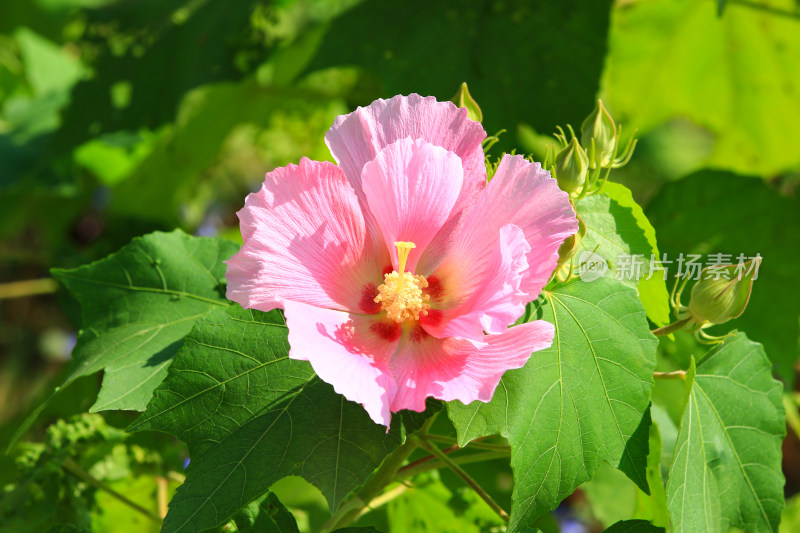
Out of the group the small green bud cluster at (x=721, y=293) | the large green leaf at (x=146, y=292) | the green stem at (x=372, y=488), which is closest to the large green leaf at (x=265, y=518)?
the green stem at (x=372, y=488)

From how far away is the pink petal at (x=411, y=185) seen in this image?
0.64 m

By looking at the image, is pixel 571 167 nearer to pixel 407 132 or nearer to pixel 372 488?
pixel 407 132

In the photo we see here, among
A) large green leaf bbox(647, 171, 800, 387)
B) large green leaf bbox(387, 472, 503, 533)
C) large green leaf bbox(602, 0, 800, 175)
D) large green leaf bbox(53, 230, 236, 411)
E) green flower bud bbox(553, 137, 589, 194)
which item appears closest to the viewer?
green flower bud bbox(553, 137, 589, 194)

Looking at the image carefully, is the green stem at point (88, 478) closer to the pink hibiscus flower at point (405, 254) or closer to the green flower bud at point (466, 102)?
the pink hibiscus flower at point (405, 254)

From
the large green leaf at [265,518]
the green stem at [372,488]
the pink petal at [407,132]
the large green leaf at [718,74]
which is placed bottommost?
the large green leaf at [718,74]

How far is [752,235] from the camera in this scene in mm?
1167

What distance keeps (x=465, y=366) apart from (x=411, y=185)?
15cm

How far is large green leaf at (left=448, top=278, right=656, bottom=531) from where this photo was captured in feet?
2.08

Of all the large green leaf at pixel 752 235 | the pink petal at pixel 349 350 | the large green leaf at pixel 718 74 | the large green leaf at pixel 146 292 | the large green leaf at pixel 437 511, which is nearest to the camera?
the pink petal at pixel 349 350

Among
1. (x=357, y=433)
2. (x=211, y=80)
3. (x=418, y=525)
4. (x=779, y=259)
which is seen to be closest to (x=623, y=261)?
(x=357, y=433)

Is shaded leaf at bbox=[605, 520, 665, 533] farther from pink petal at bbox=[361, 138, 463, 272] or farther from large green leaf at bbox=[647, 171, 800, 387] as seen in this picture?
large green leaf at bbox=[647, 171, 800, 387]

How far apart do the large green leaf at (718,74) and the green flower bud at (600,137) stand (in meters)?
0.97
